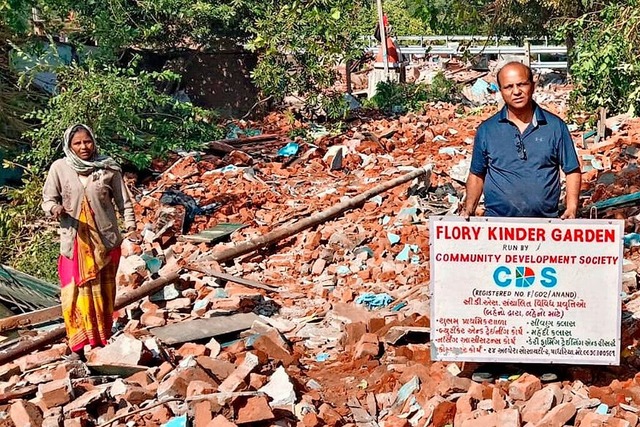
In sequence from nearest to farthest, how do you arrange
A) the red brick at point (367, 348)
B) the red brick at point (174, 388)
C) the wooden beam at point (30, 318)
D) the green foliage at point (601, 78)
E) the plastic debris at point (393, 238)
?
the red brick at point (174, 388) < the red brick at point (367, 348) < the wooden beam at point (30, 318) < the plastic debris at point (393, 238) < the green foliage at point (601, 78)

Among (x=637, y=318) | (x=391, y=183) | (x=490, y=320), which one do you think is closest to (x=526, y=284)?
(x=490, y=320)

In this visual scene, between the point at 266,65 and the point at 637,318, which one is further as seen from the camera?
the point at 266,65

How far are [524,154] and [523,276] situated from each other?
669 mm

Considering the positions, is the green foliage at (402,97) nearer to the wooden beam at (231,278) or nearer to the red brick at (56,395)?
the wooden beam at (231,278)

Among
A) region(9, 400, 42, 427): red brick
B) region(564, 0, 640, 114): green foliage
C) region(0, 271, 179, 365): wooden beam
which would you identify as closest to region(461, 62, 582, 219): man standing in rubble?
region(9, 400, 42, 427): red brick

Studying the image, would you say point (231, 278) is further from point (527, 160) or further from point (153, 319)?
point (527, 160)

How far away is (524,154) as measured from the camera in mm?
4523

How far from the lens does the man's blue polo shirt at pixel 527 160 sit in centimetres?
449

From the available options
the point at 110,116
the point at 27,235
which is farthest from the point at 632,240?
the point at 110,116

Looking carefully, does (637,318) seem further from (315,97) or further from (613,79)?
(315,97)

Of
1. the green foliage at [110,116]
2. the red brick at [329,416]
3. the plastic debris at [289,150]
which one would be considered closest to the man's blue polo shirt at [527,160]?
the red brick at [329,416]

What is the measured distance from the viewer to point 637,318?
5645 mm

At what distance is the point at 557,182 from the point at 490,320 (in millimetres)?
857

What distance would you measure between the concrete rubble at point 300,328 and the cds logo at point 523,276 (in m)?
0.55
